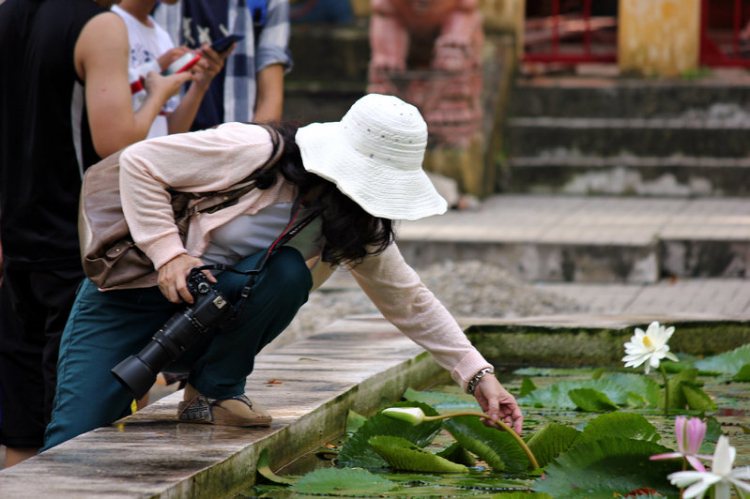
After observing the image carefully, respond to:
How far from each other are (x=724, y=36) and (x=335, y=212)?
10.8 m

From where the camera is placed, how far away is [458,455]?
8.59ft

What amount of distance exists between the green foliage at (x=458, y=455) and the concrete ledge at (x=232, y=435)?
34cm

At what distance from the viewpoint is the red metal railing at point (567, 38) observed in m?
10.9

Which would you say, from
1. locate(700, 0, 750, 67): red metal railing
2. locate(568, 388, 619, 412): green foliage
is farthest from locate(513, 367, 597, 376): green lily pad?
locate(700, 0, 750, 67): red metal railing

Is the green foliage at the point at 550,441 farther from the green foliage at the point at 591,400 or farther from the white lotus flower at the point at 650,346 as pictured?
the green foliage at the point at 591,400

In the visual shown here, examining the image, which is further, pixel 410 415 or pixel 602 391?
pixel 602 391

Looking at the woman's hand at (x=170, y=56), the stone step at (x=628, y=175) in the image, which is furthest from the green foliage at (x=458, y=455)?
the stone step at (x=628, y=175)

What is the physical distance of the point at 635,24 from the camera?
1004 centimetres

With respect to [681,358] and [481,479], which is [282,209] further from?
[681,358]

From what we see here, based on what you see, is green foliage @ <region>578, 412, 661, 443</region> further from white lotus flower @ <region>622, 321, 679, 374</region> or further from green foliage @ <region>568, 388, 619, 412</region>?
green foliage @ <region>568, 388, 619, 412</region>

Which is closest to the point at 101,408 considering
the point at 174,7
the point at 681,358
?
the point at 174,7

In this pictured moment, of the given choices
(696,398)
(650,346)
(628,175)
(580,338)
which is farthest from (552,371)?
(628,175)

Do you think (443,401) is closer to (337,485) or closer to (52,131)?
(337,485)

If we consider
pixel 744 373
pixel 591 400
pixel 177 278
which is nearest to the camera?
pixel 177 278
